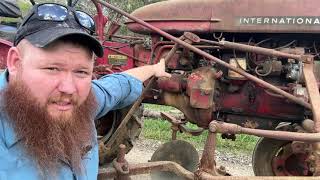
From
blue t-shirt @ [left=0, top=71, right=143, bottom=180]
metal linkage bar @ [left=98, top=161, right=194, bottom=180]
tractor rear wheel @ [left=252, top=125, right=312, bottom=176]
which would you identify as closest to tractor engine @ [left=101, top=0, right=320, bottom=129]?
tractor rear wheel @ [left=252, top=125, right=312, bottom=176]

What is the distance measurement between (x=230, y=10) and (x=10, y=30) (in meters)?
2.75

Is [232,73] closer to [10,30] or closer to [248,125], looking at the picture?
[248,125]

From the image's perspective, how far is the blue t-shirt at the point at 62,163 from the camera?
6.05 ft

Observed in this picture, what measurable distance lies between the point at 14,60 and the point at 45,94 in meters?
0.21

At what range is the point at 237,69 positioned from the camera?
343 cm

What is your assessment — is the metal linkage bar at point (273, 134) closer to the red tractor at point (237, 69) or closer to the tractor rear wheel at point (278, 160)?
the red tractor at point (237, 69)

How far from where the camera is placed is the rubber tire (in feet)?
13.6

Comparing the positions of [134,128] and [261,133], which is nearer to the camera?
[261,133]

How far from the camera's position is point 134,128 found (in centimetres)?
438

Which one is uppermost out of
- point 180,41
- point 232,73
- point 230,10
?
point 230,10

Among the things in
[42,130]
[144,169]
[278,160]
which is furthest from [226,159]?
[42,130]

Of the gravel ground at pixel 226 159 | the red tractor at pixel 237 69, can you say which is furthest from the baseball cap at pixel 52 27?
the gravel ground at pixel 226 159

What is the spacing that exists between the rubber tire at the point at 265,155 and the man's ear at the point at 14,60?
Result: 274cm

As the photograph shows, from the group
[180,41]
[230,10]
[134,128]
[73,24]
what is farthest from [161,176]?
[73,24]
